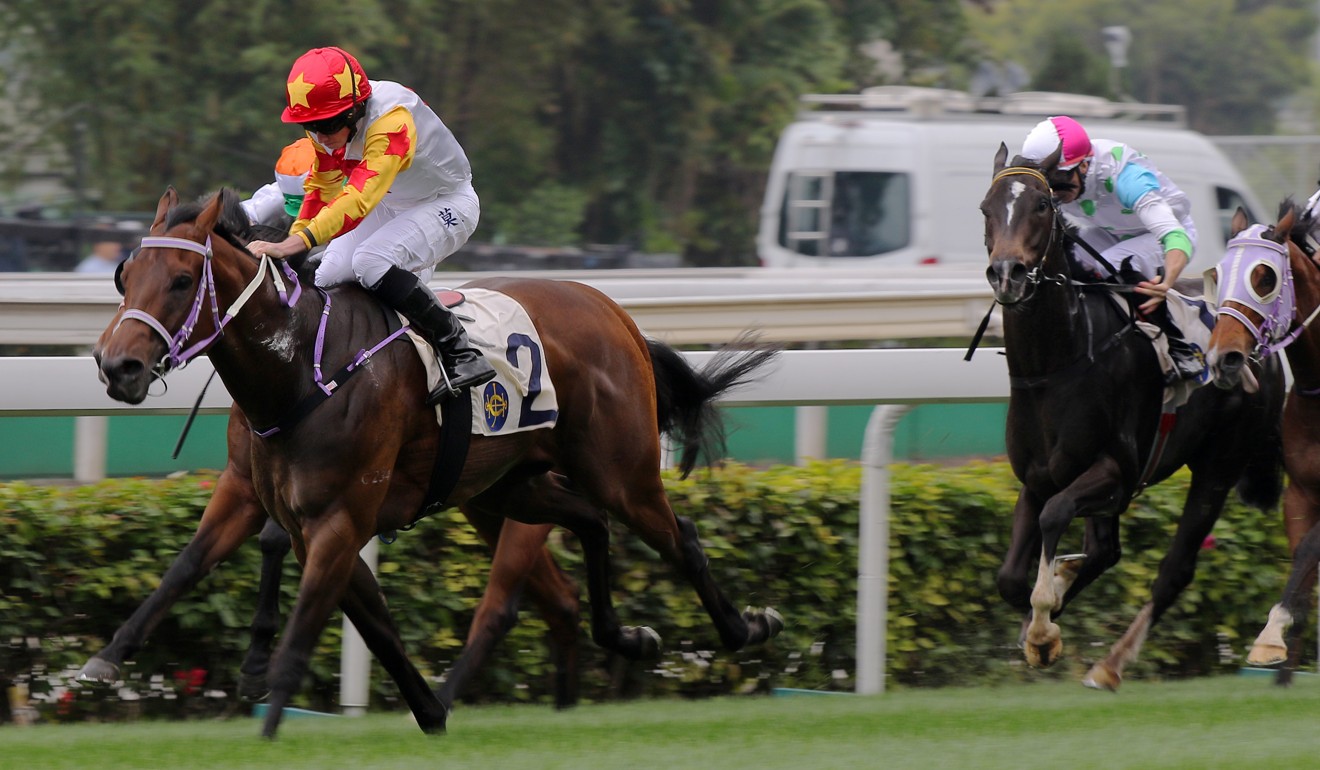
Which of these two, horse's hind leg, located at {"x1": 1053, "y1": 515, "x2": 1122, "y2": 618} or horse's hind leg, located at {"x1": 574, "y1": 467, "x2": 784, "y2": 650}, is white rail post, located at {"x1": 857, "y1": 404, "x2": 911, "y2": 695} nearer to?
horse's hind leg, located at {"x1": 574, "y1": 467, "x2": 784, "y2": 650}

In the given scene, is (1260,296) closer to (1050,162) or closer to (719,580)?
(1050,162)

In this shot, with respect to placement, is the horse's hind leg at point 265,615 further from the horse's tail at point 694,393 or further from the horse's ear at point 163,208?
the horse's tail at point 694,393

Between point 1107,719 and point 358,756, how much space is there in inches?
81.1

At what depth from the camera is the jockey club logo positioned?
15.9 ft

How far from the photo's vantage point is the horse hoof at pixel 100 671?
4734 mm

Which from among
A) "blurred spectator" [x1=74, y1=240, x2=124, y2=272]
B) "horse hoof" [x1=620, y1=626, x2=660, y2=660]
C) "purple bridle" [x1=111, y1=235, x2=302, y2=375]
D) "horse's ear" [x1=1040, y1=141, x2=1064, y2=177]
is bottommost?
"horse hoof" [x1=620, y1=626, x2=660, y2=660]

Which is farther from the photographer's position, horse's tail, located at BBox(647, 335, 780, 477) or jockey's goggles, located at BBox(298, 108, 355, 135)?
horse's tail, located at BBox(647, 335, 780, 477)

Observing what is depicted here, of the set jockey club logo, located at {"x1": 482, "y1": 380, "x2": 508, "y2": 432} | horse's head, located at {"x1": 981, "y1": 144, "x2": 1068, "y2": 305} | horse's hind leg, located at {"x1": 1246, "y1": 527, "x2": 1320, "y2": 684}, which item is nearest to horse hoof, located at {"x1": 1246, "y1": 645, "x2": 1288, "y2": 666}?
horse's hind leg, located at {"x1": 1246, "y1": 527, "x2": 1320, "y2": 684}

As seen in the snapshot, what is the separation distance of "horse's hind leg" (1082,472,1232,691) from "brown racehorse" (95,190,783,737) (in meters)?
1.23

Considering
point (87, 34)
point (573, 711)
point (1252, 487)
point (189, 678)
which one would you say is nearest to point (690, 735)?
point (573, 711)

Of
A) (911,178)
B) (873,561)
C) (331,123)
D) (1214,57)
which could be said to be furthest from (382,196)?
(1214,57)

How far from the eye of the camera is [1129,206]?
5.84 meters

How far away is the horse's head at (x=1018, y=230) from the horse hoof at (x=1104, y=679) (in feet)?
4.16

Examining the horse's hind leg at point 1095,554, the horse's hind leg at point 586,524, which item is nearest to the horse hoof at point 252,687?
the horse's hind leg at point 586,524
